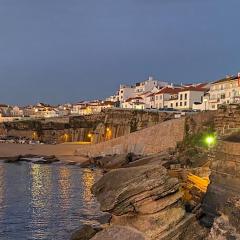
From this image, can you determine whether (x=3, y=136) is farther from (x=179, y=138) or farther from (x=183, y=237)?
(x=183, y=237)

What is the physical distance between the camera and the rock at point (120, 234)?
1620 centimetres

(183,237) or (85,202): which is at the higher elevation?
(183,237)

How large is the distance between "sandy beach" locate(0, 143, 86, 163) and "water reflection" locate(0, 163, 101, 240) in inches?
945

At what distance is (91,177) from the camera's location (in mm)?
52938

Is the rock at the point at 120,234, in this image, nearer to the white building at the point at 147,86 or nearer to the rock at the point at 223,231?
the rock at the point at 223,231

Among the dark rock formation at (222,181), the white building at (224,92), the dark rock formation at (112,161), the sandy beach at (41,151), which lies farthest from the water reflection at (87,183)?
the white building at (224,92)

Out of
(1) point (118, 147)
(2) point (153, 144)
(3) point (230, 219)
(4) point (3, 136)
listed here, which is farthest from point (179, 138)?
(4) point (3, 136)

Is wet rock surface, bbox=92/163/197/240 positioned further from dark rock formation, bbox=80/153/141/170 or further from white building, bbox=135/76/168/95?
white building, bbox=135/76/168/95

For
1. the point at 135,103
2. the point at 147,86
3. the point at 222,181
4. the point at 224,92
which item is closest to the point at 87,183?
the point at 222,181

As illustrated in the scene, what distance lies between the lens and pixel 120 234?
54.7 feet

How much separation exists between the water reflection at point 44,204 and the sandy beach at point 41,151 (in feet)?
78.7

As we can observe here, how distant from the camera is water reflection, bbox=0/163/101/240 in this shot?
26359 millimetres

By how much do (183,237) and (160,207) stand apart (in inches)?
51.4

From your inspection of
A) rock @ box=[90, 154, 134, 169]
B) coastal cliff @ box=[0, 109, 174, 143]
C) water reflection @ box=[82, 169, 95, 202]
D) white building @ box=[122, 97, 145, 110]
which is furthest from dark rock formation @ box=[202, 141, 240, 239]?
white building @ box=[122, 97, 145, 110]
